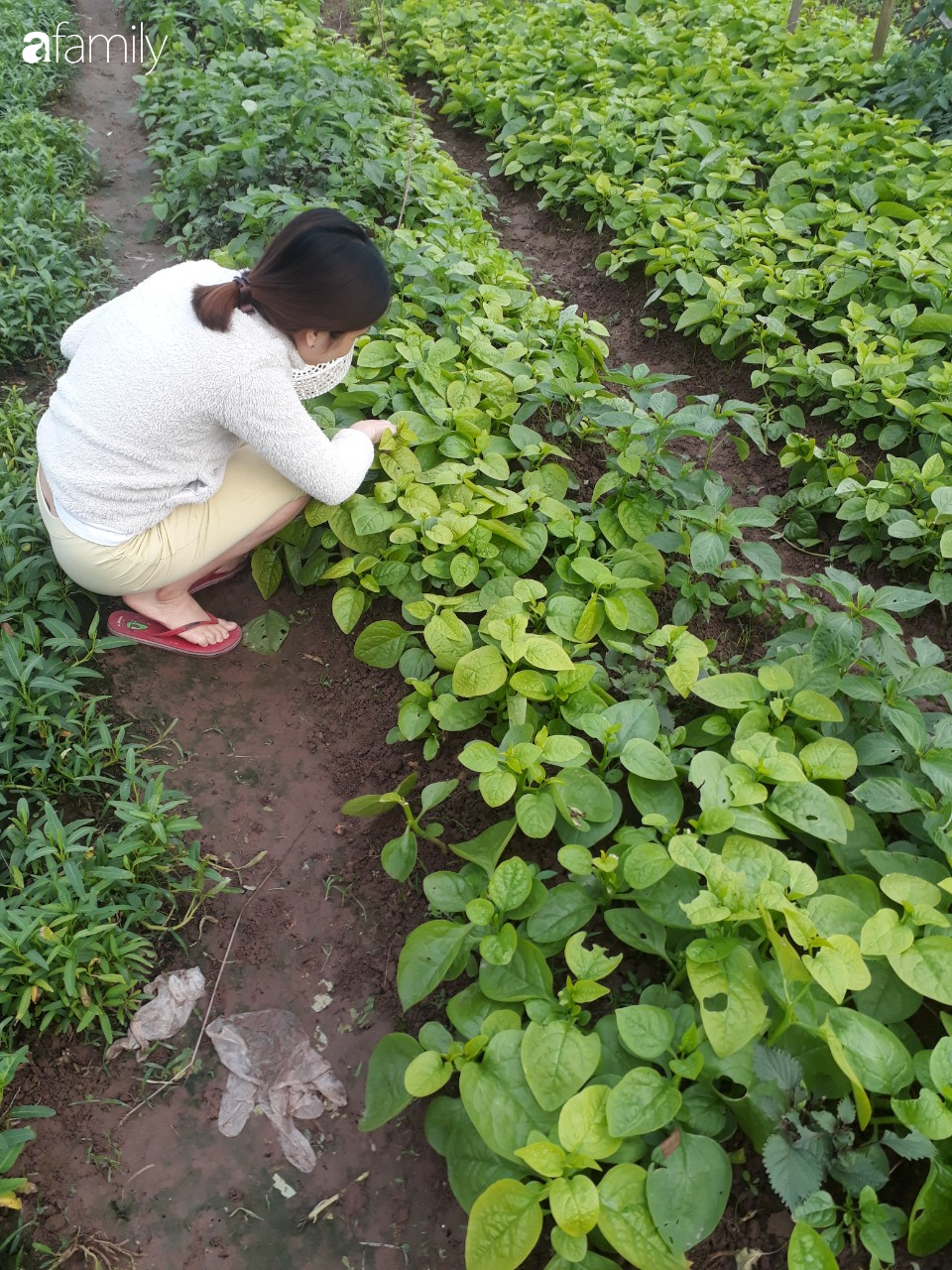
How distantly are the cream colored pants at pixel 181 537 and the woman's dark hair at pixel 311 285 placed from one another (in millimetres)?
532

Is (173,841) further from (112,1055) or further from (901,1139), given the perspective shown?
(901,1139)

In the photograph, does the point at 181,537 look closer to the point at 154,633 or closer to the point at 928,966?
the point at 154,633

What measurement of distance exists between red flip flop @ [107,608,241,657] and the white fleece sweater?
14.2 inches

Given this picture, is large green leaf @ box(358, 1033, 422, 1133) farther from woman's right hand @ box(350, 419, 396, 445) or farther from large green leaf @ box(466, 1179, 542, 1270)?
woman's right hand @ box(350, 419, 396, 445)

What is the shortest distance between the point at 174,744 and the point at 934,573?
2.54 meters

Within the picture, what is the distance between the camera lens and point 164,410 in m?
2.38

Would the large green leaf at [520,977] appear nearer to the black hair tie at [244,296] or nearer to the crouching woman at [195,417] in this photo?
the crouching woman at [195,417]

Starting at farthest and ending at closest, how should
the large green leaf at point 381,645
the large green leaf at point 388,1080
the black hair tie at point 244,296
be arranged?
the large green leaf at point 381,645 < the black hair tie at point 244,296 < the large green leaf at point 388,1080

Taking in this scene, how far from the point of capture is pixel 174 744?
2711mm

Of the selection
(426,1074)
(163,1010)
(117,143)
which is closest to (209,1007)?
(163,1010)

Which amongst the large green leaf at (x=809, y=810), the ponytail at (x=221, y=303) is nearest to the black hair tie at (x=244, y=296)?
the ponytail at (x=221, y=303)

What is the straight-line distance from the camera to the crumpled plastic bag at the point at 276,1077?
205 centimetres

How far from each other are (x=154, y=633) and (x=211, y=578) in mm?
311

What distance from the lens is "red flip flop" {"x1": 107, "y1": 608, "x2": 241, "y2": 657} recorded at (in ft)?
9.25
